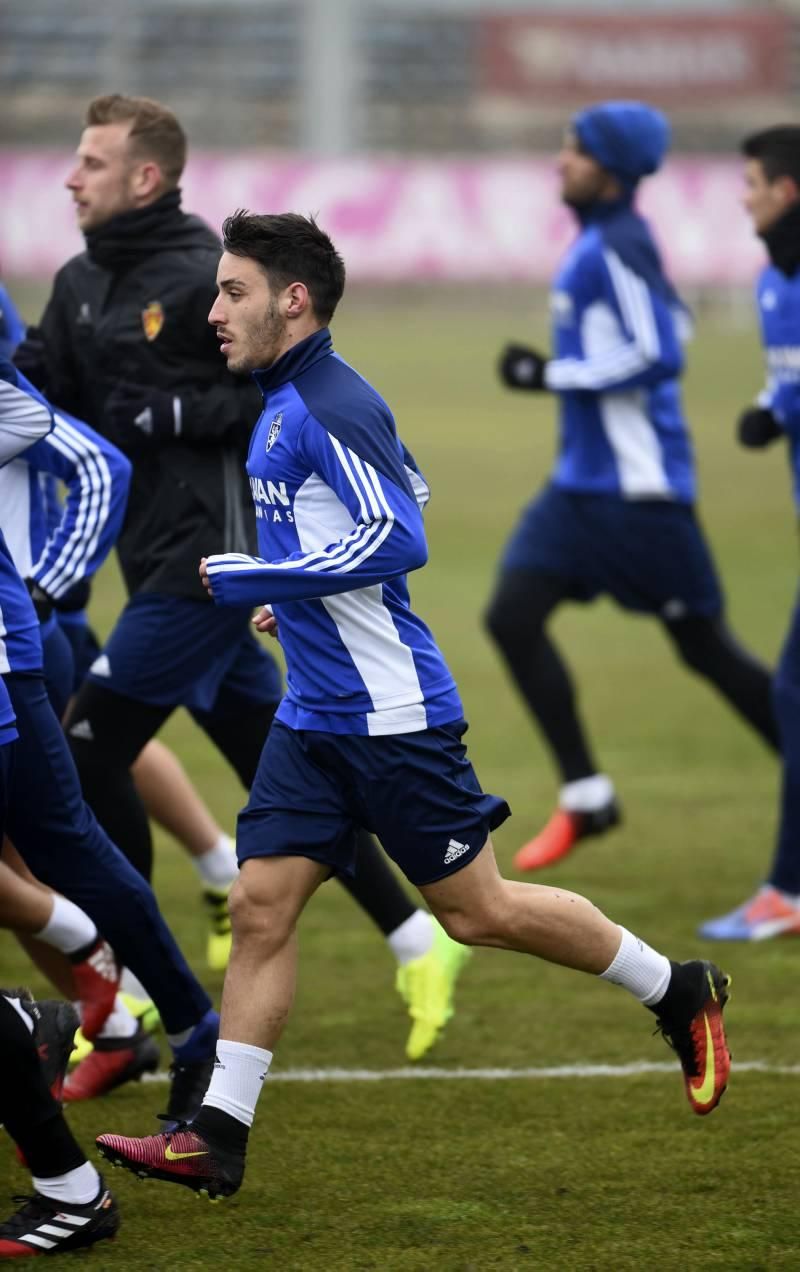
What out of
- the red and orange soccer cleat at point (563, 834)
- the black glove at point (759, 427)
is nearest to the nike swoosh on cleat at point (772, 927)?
the red and orange soccer cleat at point (563, 834)

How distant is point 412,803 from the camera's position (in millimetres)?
4336

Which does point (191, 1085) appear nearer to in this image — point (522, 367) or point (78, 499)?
point (78, 499)

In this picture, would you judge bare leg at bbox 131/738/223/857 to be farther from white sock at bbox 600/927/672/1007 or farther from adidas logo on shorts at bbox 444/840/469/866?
adidas logo on shorts at bbox 444/840/469/866

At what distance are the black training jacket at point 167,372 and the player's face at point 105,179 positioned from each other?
5cm

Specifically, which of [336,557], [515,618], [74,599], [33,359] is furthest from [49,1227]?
[515,618]

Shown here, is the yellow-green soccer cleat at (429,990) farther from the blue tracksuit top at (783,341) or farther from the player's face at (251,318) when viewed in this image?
the blue tracksuit top at (783,341)

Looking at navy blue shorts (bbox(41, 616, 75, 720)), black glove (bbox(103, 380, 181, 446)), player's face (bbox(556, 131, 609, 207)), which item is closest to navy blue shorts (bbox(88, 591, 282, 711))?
navy blue shorts (bbox(41, 616, 75, 720))

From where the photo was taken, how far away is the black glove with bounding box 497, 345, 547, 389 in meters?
7.78

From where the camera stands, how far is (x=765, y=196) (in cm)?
684

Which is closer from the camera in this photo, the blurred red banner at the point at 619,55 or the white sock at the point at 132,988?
the white sock at the point at 132,988

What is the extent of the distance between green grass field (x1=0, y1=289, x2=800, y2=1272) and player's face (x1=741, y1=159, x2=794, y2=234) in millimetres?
2261

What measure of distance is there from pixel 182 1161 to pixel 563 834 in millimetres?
3676

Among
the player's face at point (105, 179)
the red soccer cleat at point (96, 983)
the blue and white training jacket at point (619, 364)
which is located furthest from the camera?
the blue and white training jacket at point (619, 364)

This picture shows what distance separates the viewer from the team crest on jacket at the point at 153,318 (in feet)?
18.5
